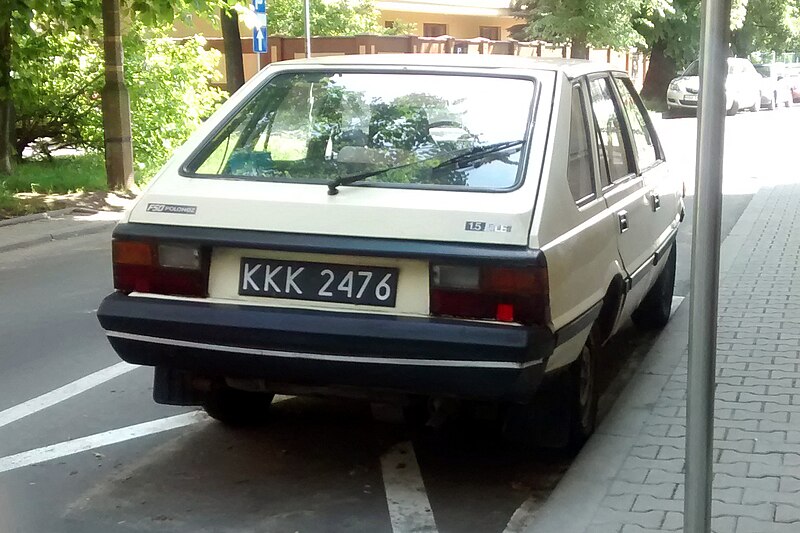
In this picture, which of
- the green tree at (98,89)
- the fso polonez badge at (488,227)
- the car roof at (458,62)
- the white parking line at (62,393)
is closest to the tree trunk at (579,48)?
the green tree at (98,89)

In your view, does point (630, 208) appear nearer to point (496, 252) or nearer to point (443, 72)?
point (443, 72)

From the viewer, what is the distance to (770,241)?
10.4 meters

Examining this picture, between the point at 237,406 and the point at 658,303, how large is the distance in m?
3.17

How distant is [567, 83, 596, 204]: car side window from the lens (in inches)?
179

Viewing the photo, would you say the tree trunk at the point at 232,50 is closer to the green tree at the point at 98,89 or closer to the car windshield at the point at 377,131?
the green tree at the point at 98,89

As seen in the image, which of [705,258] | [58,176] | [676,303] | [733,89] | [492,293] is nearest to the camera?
[705,258]

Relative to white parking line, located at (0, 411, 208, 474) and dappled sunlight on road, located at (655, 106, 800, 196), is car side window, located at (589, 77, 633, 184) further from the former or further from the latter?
dappled sunlight on road, located at (655, 106, 800, 196)

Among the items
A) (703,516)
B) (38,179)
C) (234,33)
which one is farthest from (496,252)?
(234,33)

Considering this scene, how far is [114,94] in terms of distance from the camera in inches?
557

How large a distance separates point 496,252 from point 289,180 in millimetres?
1018

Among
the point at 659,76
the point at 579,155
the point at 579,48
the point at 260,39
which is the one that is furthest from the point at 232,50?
the point at 659,76

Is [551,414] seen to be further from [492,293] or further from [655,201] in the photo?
[655,201]

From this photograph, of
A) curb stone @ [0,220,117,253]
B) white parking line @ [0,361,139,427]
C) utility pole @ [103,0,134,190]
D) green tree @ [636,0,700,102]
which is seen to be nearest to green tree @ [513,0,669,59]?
green tree @ [636,0,700,102]

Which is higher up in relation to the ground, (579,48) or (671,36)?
(671,36)
